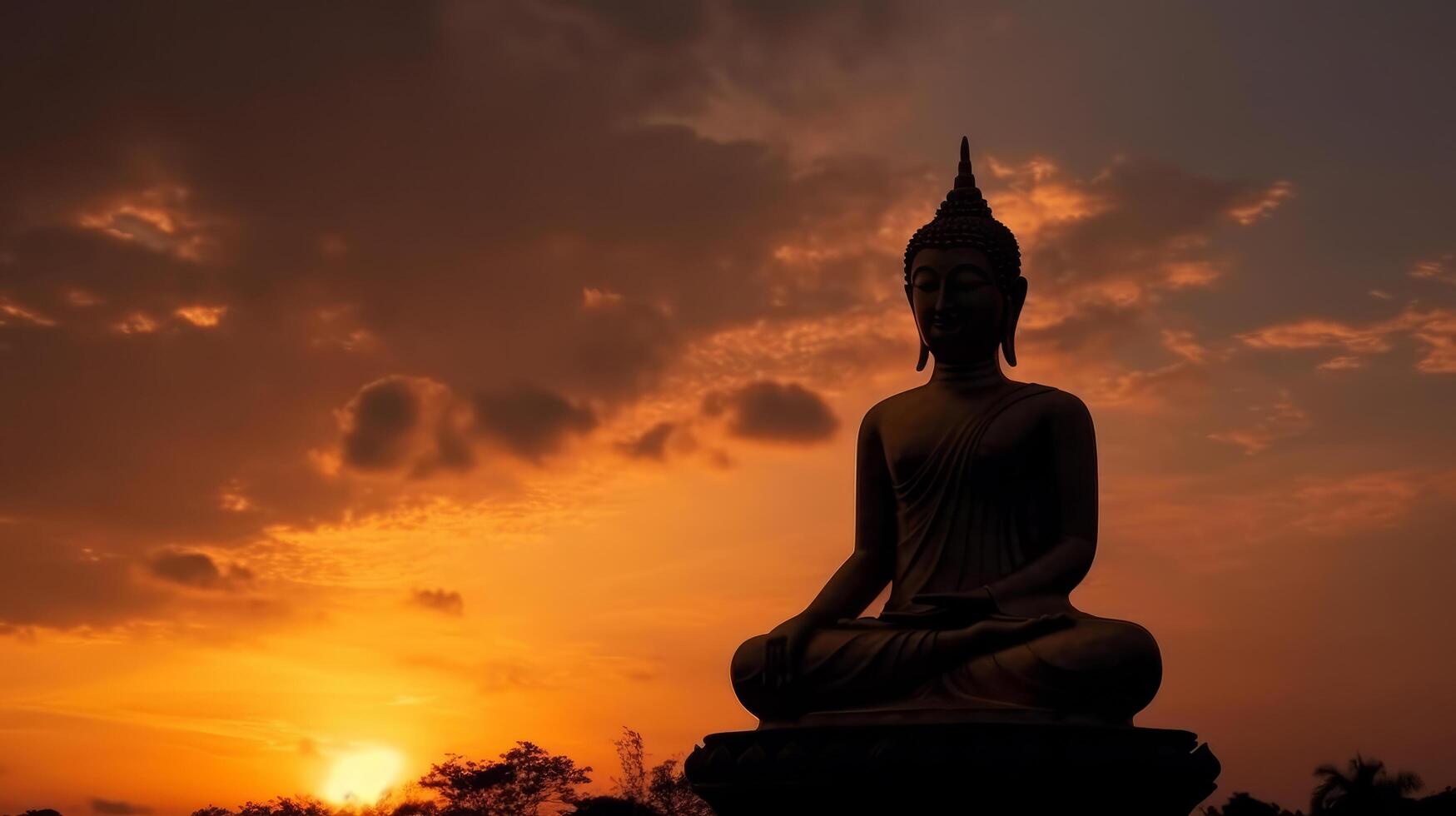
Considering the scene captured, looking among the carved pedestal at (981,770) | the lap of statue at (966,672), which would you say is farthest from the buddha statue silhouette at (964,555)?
the carved pedestal at (981,770)

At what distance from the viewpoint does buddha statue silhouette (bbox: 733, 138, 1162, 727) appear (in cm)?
785

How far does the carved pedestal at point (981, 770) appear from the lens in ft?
24.4

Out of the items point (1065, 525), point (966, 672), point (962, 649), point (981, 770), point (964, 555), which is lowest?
point (981, 770)

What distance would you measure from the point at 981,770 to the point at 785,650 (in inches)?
54.5

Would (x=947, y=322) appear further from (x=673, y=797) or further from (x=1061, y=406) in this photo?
(x=673, y=797)

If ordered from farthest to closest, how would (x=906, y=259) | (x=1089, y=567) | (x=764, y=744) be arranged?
(x=906, y=259)
(x=1089, y=567)
(x=764, y=744)

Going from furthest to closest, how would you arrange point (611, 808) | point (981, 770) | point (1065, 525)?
1. point (611, 808)
2. point (1065, 525)
3. point (981, 770)

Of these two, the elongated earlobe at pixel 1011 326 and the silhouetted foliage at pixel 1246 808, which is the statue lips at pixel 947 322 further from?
the silhouetted foliage at pixel 1246 808

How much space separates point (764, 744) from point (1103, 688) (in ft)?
5.22

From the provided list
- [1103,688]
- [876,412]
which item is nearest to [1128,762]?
[1103,688]

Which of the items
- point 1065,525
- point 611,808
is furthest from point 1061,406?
point 611,808

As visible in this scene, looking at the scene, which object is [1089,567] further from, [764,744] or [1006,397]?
[764,744]

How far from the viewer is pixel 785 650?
8.45 m

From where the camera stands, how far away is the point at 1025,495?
29.6 feet
